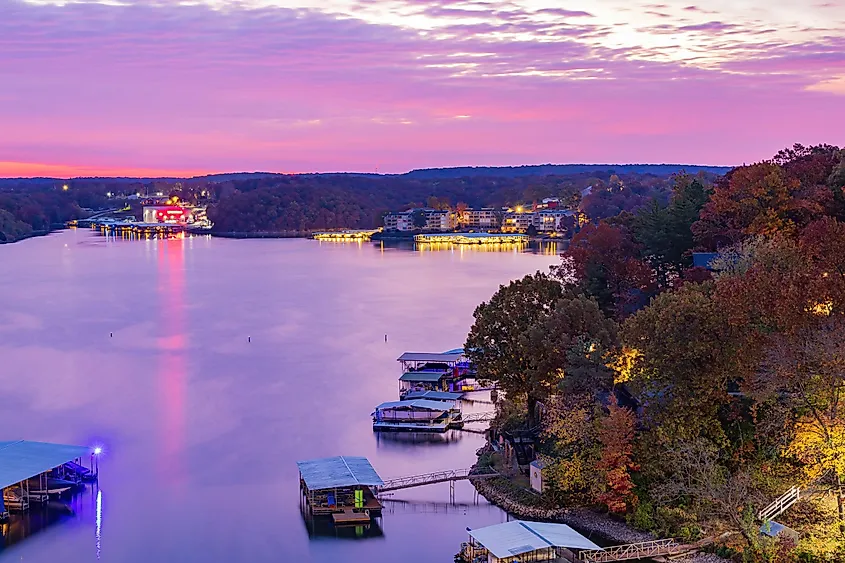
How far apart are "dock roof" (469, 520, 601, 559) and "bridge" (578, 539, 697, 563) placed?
0.09 metres

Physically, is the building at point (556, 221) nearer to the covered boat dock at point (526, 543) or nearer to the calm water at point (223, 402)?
the calm water at point (223, 402)

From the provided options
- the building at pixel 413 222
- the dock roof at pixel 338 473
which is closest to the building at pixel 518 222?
the building at pixel 413 222

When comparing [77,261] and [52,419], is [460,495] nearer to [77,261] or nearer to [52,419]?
[52,419]

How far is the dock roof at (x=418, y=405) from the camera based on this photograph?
12.7 meters

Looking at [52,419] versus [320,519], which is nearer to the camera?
[320,519]

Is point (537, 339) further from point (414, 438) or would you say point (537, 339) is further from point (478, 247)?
point (478, 247)

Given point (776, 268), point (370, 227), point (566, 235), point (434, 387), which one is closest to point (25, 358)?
point (434, 387)

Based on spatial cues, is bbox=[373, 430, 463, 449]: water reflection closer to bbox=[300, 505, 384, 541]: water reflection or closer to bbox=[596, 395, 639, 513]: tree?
bbox=[300, 505, 384, 541]: water reflection

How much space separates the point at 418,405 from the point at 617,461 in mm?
4458

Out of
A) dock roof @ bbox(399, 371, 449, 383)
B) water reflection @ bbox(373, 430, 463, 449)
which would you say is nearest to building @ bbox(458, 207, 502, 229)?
dock roof @ bbox(399, 371, 449, 383)

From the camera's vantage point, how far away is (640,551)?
793cm

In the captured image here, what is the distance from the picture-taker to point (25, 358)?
1797cm

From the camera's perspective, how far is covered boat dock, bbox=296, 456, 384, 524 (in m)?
9.26

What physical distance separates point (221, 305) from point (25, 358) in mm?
8323
